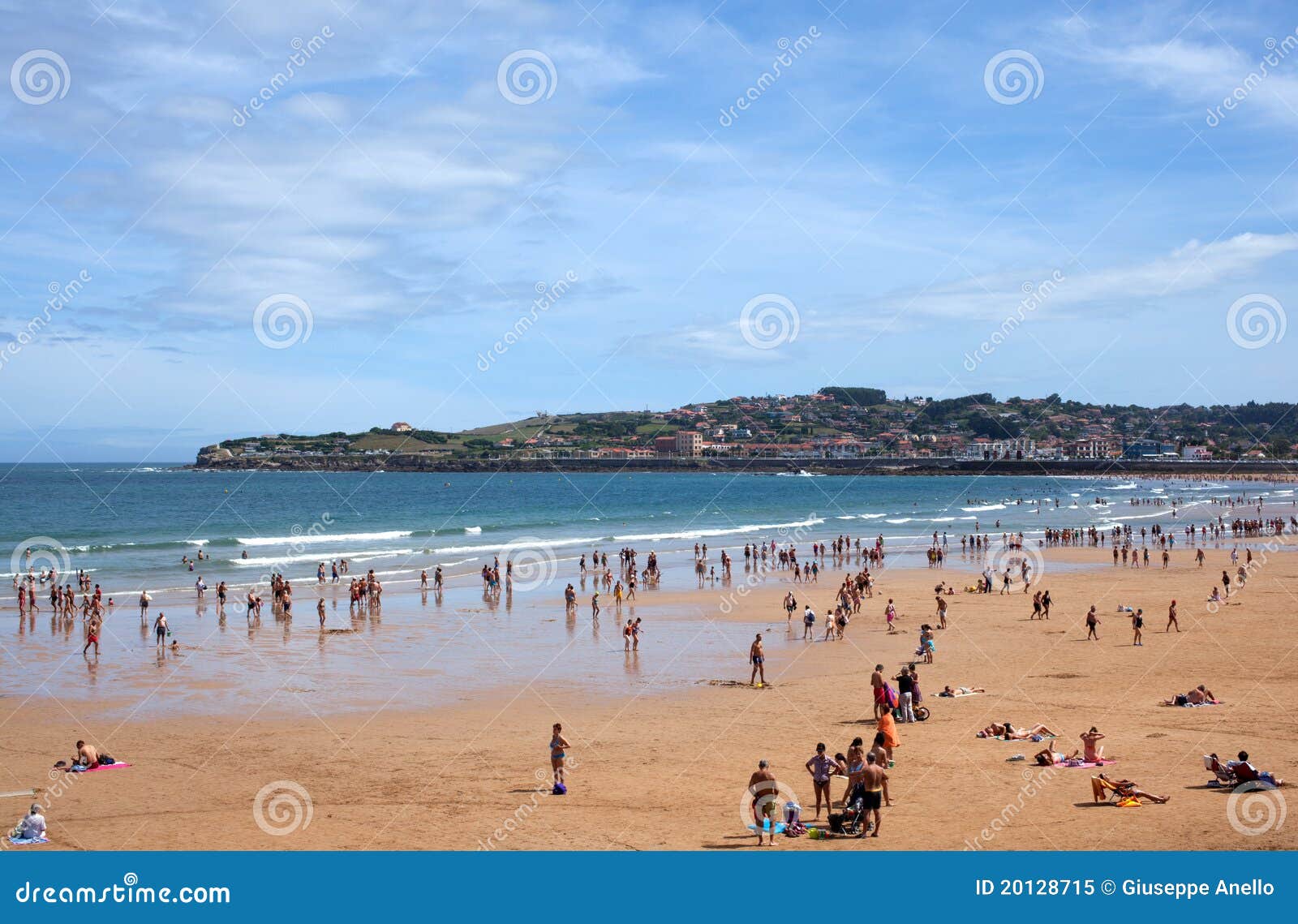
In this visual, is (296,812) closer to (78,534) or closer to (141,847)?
(141,847)

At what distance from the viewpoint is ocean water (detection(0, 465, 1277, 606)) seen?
177 ft

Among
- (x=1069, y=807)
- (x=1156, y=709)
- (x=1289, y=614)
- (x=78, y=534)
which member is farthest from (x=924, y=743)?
(x=78, y=534)

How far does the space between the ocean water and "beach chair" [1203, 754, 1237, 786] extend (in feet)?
119

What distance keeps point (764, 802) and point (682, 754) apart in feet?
14.6

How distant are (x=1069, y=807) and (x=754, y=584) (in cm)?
3061

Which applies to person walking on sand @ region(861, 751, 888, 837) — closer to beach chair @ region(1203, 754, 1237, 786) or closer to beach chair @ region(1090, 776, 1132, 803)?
beach chair @ region(1090, 776, 1132, 803)

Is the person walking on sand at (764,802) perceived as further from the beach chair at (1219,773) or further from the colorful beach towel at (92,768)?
the colorful beach towel at (92,768)

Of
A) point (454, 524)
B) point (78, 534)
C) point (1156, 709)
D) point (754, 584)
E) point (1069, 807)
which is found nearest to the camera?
point (1069, 807)

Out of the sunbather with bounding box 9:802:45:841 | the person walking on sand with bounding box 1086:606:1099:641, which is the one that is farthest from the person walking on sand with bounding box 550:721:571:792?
the person walking on sand with bounding box 1086:606:1099:641

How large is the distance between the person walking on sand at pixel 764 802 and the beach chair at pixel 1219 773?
19.2 feet

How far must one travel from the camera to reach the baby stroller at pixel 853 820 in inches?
485

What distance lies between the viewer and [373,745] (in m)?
17.4

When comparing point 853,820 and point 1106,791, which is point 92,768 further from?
point 1106,791

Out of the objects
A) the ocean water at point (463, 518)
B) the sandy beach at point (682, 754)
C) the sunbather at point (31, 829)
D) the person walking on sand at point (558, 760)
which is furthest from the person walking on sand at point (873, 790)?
the ocean water at point (463, 518)
